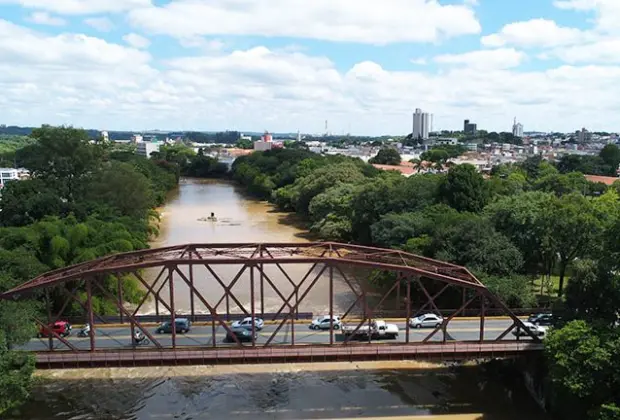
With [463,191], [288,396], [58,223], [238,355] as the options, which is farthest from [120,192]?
[238,355]

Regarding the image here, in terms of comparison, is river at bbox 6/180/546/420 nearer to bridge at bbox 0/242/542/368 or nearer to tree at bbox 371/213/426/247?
bridge at bbox 0/242/542/368

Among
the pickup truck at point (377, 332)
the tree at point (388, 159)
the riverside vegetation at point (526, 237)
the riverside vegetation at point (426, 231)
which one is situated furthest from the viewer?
the tree at point (388, 159)

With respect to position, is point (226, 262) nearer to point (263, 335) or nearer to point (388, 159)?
point (263, 335)

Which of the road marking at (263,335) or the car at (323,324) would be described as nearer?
the road marking at (263,335)

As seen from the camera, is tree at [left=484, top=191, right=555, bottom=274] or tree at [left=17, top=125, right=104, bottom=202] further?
tree at [left=17, top=125, right=104, bottom=202]

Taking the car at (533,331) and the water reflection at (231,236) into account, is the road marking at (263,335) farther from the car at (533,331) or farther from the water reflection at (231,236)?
the water reflection at (231,236)

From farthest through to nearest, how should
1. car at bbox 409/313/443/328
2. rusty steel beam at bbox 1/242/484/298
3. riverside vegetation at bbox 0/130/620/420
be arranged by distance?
car at bbox 409/313/443/328
rusty steel beam at bbox 1/242/484/298
riverside vegetation at bbox 0/130/620/420

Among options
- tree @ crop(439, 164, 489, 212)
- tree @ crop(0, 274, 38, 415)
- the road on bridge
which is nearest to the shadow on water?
the road on bridge

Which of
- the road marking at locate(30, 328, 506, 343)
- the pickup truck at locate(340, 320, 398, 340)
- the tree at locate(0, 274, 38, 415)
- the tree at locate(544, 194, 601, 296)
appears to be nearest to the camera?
the tree at locate(0, 274, 38, 415)

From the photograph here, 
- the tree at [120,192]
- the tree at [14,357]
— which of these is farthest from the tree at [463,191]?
the tree at [14,357]
